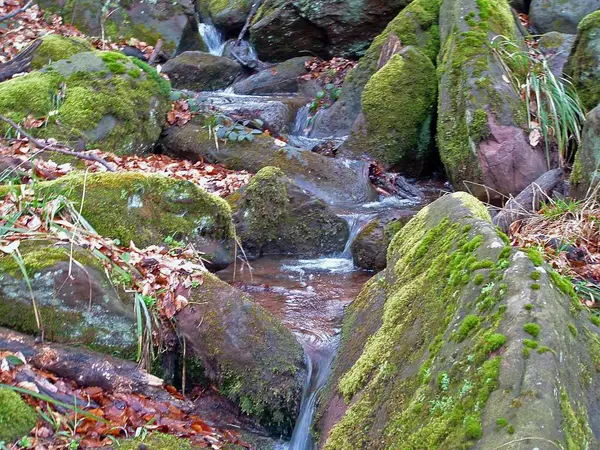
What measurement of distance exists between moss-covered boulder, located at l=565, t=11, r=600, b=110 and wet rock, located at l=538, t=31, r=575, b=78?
869mm

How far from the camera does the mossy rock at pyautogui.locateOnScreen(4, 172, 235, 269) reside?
15.7 ft

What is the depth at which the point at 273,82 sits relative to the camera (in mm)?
13344

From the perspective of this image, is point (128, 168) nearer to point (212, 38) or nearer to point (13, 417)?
point (13, 417)

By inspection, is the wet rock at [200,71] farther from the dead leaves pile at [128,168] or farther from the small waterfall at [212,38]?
the dead leaves pile at [128,168]

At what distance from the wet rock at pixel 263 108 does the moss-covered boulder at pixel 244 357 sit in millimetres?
6074

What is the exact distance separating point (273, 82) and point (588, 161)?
8.72 metres

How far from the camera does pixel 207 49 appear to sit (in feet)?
50.8

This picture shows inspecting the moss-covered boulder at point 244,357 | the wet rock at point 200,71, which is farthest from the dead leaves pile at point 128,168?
the wet rock at point 200,71

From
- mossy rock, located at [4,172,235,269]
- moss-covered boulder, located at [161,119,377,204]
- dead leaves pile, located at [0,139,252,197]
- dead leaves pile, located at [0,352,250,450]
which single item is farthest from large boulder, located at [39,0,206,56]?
dead leaves pile, located at [0,352,250,450]

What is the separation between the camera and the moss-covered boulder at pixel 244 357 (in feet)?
13.3

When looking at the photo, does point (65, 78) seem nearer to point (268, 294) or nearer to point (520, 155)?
point (268, 294)

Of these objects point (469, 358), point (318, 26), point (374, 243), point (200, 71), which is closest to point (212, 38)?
point (200, 71)

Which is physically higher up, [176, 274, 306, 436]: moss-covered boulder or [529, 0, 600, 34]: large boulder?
[529, 0, 600, 34]: large boulder

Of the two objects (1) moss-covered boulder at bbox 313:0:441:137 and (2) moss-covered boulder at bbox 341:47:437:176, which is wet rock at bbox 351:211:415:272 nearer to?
(2) moss-covered boulder at bbox 341:47:437:176
